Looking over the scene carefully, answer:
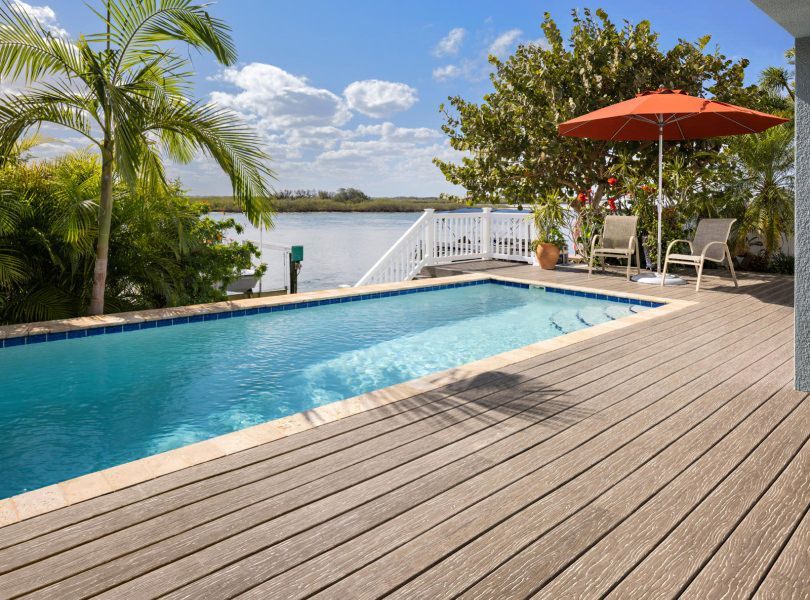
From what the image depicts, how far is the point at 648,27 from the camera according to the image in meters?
10.9

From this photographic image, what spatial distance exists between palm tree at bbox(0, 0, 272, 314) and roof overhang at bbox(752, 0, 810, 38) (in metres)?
4.73

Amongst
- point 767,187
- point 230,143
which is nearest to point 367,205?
point 767,187

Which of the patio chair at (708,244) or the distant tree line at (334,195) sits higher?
the distant tree line at (334,195)

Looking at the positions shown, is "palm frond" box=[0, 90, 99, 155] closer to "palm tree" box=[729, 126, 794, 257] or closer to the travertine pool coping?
the travertine pool coping

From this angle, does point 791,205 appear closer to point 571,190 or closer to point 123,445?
point 571,190

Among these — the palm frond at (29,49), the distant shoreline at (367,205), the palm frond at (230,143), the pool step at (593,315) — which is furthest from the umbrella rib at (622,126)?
the palm frond at (29,49)

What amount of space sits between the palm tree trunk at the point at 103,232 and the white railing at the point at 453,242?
3889 mm

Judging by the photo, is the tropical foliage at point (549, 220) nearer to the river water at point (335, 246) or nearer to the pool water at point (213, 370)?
the pool water at point (213, 370)

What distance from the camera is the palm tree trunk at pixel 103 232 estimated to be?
5750mm

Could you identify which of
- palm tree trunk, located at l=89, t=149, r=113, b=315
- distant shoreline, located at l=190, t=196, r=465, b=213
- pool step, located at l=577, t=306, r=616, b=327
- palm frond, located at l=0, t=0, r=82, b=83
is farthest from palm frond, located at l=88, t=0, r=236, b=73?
pool step, located at l=577, t=306, r=616, b=327

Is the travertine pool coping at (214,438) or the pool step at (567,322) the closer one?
the travertine pool coping at (214,438)

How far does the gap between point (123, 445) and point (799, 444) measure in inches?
138

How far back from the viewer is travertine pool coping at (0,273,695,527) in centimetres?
215

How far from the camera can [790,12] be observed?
9.21ft
